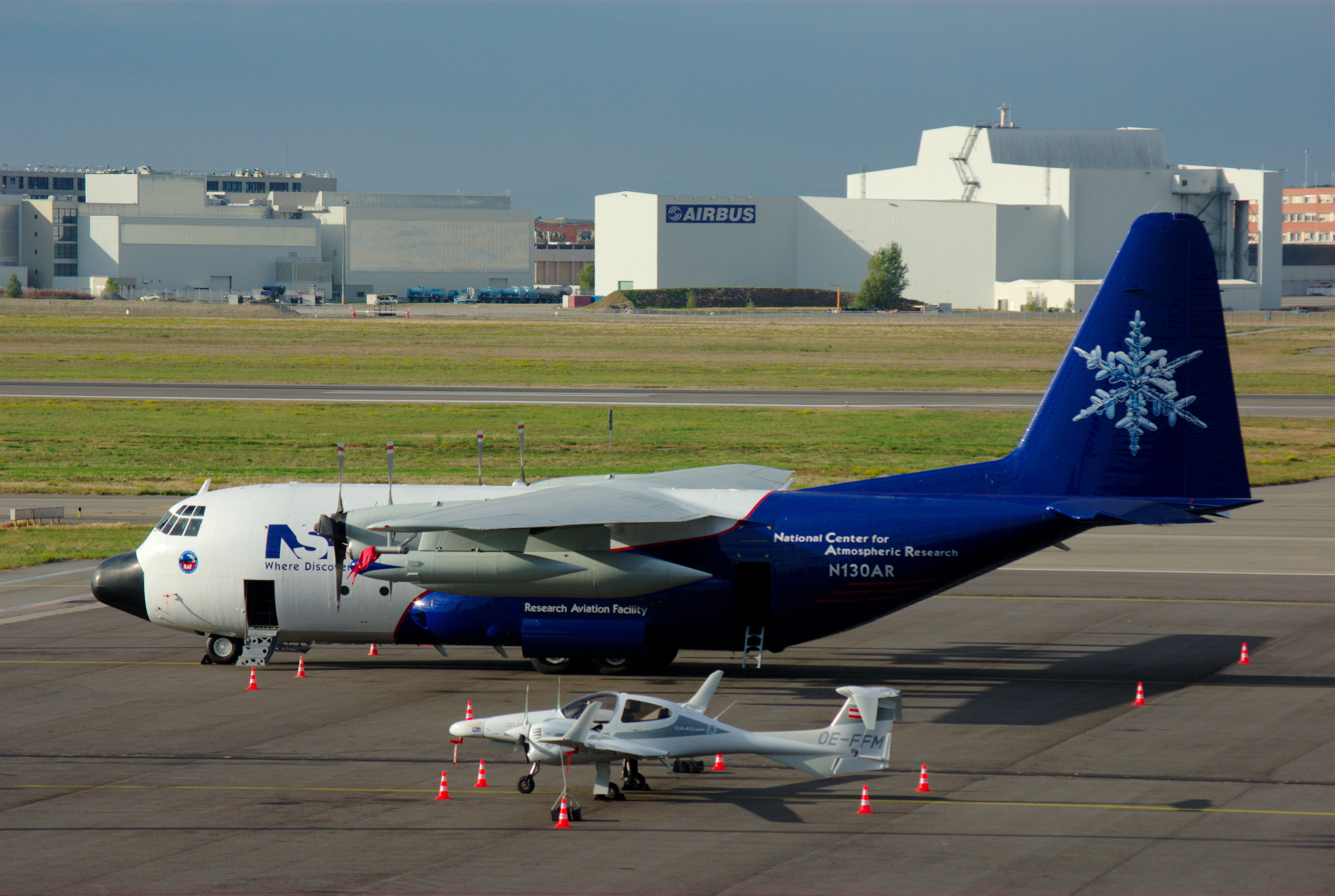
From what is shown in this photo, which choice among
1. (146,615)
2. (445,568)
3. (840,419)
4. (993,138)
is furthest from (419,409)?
(993,138)

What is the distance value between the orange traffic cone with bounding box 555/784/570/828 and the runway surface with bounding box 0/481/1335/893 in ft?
0.51

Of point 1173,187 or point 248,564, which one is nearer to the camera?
point 248,564

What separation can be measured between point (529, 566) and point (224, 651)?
804 cm

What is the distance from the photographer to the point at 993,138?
193000mm

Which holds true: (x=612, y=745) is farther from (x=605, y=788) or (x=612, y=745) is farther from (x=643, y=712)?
(x=605, y=788)

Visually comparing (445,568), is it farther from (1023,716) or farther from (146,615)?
(1023,716)

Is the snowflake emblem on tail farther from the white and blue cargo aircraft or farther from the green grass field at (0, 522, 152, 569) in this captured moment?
→ the green grass field at (0, 522, 152, 569)

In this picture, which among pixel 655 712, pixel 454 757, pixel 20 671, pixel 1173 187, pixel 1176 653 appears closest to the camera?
pixel 655 712

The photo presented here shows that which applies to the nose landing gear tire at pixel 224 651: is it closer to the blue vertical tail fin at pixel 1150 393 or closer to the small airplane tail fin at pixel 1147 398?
the small airplane tail fin at pixel 1147 398

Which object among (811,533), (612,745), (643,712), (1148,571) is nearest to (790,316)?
(1148,571)

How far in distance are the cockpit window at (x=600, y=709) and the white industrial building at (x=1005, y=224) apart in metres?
167

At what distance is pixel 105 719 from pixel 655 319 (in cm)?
14228

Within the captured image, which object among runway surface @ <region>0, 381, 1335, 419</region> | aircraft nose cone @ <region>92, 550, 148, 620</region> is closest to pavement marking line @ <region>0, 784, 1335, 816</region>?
aircraft nose cone @ <region>92, 550, 148, 620</region>

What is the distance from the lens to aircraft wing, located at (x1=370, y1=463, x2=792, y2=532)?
2139 centimetres
